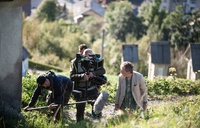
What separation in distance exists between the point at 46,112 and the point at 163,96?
4430 millimetres

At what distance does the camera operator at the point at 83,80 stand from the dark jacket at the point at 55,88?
0.41 m

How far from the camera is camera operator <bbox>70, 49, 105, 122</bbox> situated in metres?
7.72

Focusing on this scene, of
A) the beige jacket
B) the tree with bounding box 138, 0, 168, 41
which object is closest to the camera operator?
the beige jacket

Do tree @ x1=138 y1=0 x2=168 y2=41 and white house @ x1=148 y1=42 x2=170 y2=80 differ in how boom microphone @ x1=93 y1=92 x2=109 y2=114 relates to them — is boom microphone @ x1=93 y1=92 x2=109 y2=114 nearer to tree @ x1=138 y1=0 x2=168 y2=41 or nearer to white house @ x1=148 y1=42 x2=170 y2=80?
white house @ x1=148 y1=42 x2=170 y2=80

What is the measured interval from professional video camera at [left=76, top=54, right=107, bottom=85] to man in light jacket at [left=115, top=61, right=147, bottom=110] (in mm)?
865

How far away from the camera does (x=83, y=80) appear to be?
774cm

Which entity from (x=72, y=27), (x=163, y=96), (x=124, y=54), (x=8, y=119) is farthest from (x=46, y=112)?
(x=72, y=27)

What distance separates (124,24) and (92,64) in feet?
140

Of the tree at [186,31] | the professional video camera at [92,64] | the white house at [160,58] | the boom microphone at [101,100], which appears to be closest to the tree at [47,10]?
the tree at [186,31]

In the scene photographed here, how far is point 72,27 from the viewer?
5534 centimetres

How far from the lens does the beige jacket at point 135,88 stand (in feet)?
23.0

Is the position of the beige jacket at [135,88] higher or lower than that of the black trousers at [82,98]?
higher

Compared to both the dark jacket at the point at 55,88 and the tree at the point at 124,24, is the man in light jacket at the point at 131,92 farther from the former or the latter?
the tree at the point at 124,24

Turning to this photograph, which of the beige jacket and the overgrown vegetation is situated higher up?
the beige jacket
